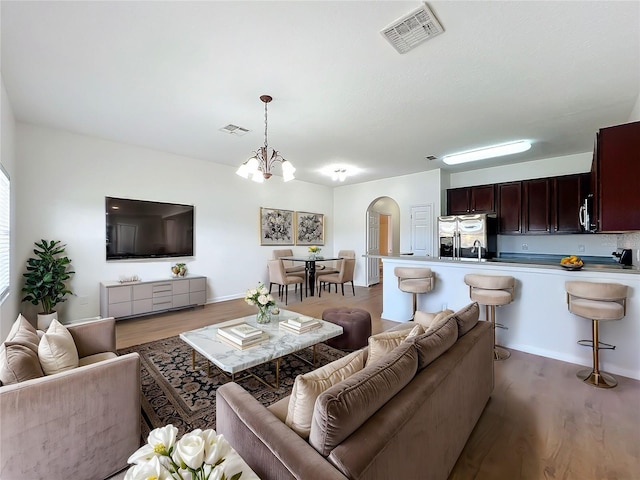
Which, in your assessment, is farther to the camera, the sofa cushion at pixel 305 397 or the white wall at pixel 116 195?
the white wall at pixel 116 195

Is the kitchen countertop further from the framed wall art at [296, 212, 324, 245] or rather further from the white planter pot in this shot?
the white planter pot

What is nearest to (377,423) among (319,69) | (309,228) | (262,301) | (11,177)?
(262,301)

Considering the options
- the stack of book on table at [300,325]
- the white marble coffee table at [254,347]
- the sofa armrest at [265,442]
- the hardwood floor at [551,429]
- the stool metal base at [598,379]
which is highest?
the sofa armrest at [265,442]

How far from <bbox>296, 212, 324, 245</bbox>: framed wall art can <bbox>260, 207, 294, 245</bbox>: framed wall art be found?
0.25 m

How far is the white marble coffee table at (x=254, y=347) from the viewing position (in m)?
2.16

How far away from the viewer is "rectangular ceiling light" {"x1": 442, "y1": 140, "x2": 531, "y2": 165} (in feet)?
14.4

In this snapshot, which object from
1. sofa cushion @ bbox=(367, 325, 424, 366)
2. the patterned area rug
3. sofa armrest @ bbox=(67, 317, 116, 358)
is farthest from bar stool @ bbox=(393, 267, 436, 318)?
sofa armrest @ bbox=(67, 317, 116, 358)

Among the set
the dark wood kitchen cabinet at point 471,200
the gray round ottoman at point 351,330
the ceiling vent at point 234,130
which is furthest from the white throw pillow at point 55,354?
the dark wood kitchen cabinet at point 471,200

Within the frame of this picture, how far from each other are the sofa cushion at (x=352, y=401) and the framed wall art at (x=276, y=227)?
218 inches

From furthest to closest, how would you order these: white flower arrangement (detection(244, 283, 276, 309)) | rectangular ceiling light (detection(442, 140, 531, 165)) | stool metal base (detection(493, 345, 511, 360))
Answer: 1. rectangular ceiling light (detection(442, 140, 531, 165))
2. stool metal base (detection(493, 345, 511, 360))
3. white flower arrangement (detection(244, 283, 276, 309))

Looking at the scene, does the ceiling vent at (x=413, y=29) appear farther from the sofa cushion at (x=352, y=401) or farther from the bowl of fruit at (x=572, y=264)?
the bowl of fruit at (x=572, y=264)

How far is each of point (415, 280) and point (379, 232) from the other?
4.75 metres

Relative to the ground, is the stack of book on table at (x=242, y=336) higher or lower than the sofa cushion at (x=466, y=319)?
lower

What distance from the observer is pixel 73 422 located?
58.5 inches
